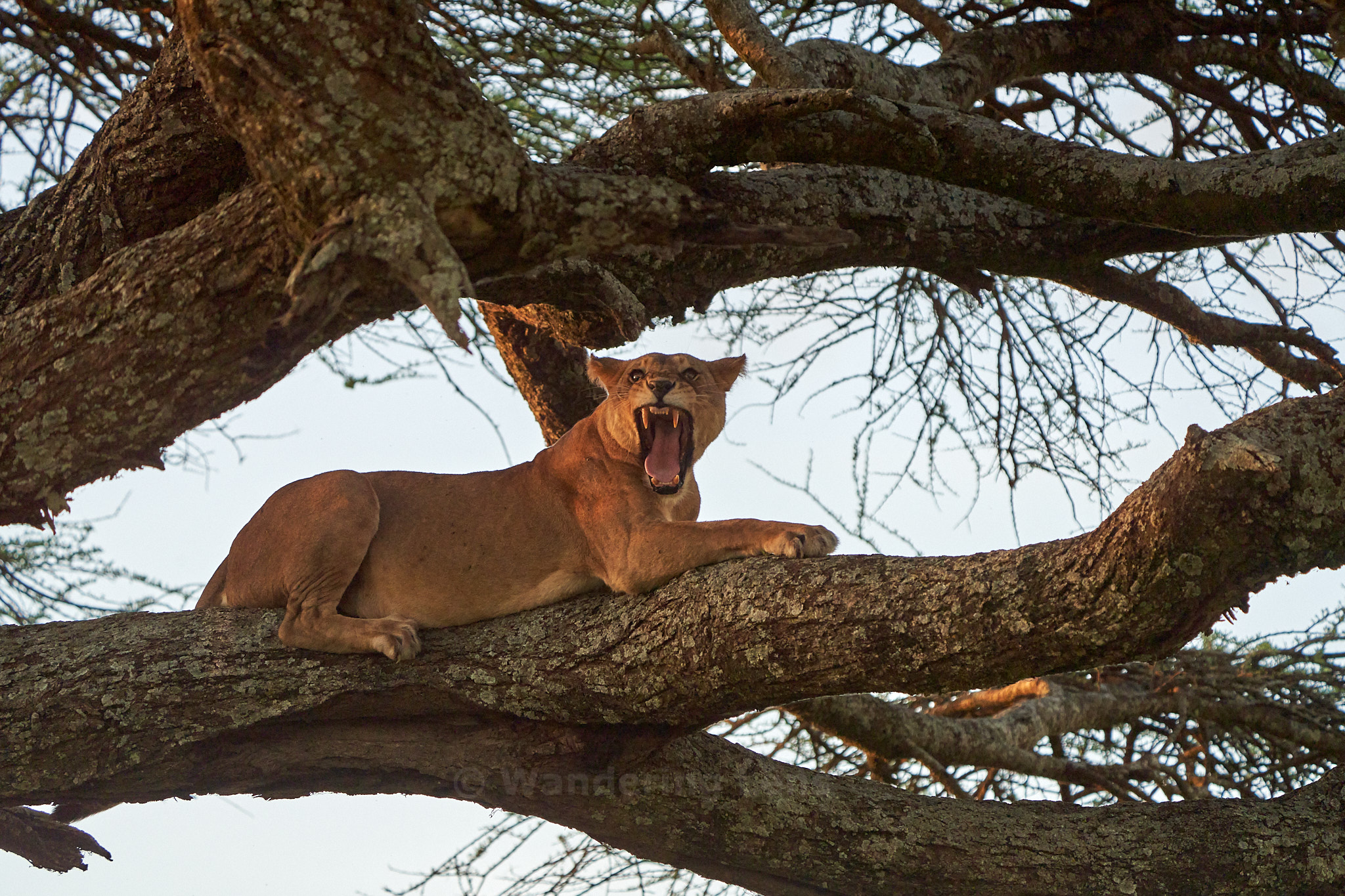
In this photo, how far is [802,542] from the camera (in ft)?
11.9

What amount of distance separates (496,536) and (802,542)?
1.20m

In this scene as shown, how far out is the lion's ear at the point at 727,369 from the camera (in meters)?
4.90

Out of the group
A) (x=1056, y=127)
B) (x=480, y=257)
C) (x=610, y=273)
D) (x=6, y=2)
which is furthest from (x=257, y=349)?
(x=1056, y=127)

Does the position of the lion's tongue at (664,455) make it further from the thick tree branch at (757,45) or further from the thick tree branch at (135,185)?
the thick tree branch at (135,185)

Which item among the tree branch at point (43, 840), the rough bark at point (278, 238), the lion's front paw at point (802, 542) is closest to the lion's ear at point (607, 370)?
the rough bark at point (278, 238)

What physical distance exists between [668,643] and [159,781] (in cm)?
170

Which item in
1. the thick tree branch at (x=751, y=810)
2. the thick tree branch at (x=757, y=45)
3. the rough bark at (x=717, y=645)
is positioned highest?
the thick tree branch at (x=757, y=45)

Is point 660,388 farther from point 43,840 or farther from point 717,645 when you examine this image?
point 43,840

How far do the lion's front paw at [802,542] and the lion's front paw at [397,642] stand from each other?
3.81 feet

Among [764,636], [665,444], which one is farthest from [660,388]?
[764,636]

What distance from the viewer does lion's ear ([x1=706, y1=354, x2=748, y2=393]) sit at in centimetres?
490

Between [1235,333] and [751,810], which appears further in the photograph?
[1235,333]

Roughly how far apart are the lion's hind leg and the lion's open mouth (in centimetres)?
102

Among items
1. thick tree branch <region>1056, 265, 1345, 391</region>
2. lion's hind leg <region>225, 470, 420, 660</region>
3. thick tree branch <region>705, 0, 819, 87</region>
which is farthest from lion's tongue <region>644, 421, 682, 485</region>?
thick tree branch <region>1056, 265, 1345, 391</region>
